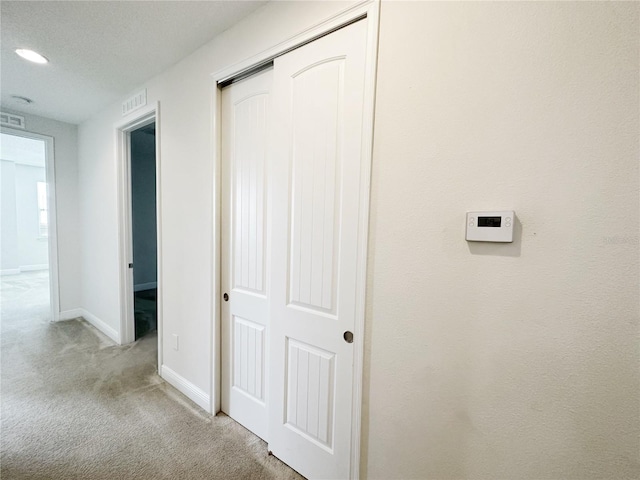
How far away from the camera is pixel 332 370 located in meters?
1.32

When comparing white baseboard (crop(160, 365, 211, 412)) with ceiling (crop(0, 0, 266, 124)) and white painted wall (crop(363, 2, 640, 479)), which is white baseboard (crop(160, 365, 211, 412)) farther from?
ceiling (crop(0, 0, 266, 124))

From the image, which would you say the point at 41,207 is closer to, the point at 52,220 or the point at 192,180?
the point at 52,220

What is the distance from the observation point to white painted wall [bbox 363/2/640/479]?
29.8 inches

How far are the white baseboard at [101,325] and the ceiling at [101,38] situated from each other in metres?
2.56

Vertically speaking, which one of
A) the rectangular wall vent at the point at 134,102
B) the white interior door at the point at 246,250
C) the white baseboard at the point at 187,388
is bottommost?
the white baseboard at the point at 187,388

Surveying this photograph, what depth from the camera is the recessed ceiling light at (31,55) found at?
1.91m

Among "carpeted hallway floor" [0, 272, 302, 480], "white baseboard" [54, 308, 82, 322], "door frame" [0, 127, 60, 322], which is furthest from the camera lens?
"white baseboard" [54, 308, 82, 322]

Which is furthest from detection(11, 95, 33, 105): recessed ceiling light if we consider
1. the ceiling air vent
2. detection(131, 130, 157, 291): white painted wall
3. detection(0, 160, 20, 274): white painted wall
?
detection(0, 160, 20, 274): white painted wall

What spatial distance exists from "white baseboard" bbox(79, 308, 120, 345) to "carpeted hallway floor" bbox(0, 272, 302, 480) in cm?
22

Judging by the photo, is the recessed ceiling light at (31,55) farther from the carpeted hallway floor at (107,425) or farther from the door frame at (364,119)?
the carpeted hallway floor at (107,425)

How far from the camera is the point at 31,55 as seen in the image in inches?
77.4

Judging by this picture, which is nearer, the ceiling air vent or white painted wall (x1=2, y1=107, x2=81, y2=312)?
the ceiling air vent

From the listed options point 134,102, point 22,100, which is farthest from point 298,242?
point 22,100

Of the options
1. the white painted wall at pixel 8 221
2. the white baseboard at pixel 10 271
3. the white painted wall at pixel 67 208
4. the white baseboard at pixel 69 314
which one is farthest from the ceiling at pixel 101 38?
the white baseboard at pixel 10 271
